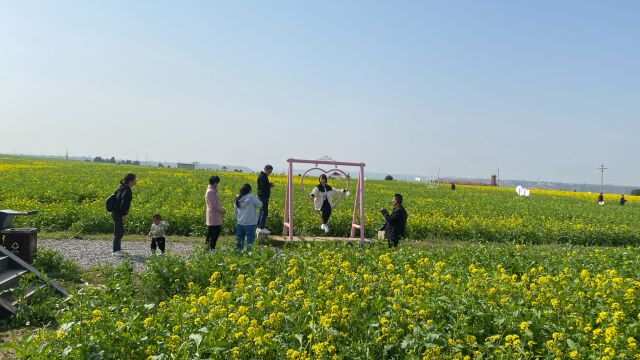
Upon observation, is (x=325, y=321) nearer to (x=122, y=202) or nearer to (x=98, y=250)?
(x=122, y=202)

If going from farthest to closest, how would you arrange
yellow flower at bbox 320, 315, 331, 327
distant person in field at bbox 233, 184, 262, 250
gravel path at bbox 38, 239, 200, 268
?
distant person in field at bbox 233, 184, 262, 250 < gravel path at bbox 38, 239, 200, 268 < yellow flower at bbox 320, 315, 331, 327

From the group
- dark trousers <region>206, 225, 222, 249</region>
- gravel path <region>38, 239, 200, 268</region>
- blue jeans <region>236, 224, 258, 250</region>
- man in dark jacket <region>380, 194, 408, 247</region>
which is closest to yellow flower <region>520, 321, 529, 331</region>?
man in dark jacket <region>380, 194, 408, 247</region>

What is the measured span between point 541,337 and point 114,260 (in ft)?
30.1

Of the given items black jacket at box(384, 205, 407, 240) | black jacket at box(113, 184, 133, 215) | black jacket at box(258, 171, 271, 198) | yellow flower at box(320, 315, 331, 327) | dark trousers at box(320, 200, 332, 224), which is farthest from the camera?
dark trousers at box(320, 200, 332, 224)

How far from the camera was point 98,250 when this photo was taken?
492 inches

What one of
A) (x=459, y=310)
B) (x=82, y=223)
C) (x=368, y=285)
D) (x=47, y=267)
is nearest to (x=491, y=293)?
(x=459, y=310)

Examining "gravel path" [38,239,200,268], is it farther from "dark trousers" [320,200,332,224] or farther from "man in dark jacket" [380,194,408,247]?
"man in dark jacket" [380,194,408,247]

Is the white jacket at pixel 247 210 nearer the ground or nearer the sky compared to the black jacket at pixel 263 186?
nearer the ground

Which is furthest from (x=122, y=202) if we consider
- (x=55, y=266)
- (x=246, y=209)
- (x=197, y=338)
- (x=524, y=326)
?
(x=524, y=326)

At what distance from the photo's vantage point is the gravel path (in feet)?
37.0

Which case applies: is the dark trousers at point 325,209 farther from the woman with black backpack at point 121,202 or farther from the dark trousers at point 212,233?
the woman with black backpack at point 121,202

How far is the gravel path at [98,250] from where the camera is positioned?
37.0 feet

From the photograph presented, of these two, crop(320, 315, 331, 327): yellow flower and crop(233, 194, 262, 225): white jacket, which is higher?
crop(233, 194, 262, 225): white jacket

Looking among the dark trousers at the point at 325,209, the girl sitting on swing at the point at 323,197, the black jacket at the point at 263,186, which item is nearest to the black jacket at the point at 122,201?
the black jacket at the point at 263,186
